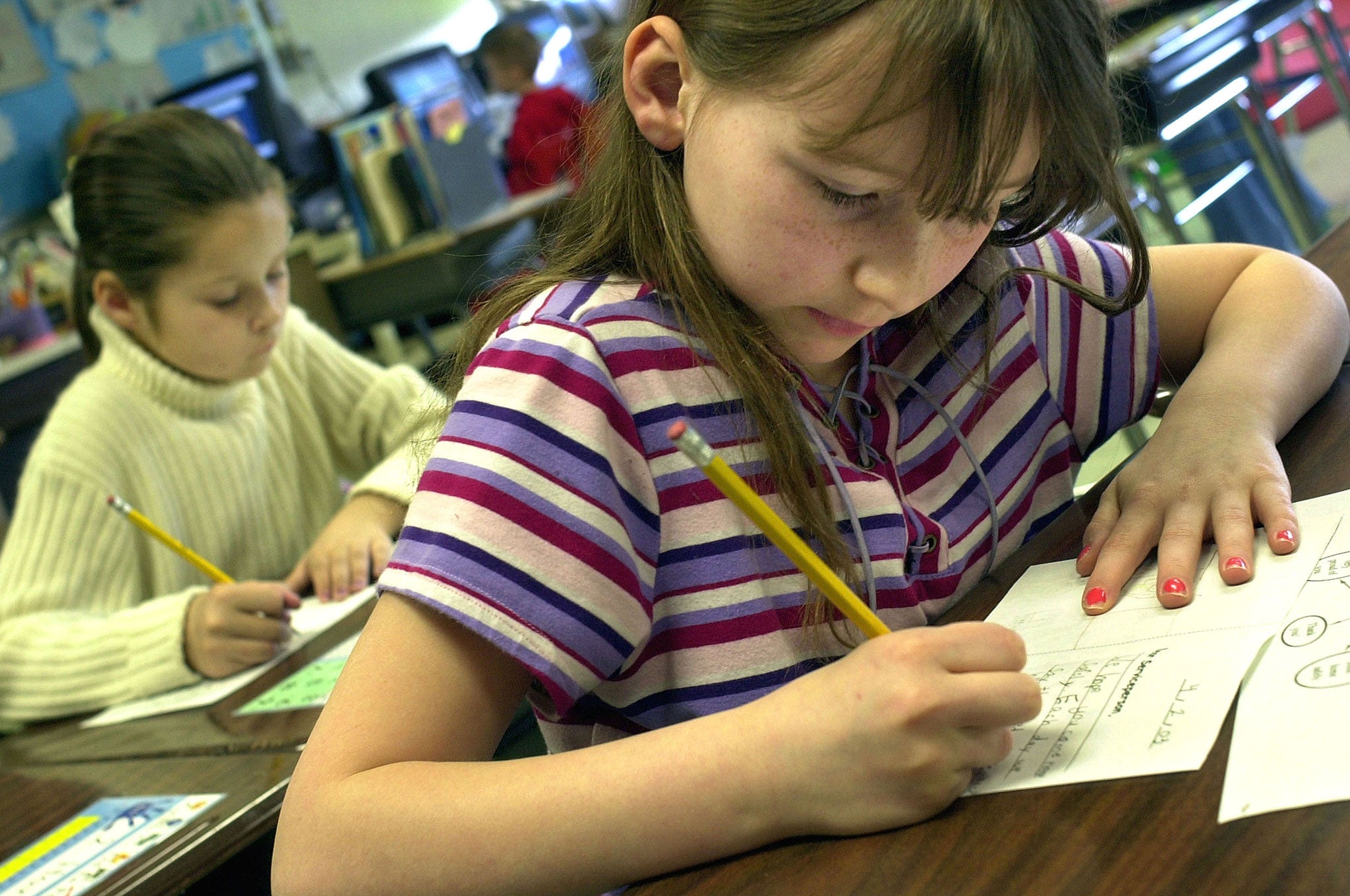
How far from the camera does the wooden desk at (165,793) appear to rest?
33.9 inches

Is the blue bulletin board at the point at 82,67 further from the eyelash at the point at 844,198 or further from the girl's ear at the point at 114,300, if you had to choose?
the eyelash at the point at 844,198

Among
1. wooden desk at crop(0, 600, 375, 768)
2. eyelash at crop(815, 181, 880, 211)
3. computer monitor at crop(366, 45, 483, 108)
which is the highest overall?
computer monitor at crop(366, 45, 483, 108)

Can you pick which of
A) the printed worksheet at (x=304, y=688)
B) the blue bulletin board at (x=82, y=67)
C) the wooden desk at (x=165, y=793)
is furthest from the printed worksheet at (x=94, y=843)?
the blue bulletin board at (x=82, y=67)

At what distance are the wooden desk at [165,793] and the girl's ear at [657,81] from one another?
57cm

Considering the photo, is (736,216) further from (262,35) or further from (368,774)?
(262,35)

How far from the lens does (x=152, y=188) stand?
63.7 inches

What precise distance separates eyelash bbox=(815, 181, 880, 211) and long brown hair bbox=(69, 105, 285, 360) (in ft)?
4.07

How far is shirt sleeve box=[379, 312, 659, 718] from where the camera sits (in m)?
0.61

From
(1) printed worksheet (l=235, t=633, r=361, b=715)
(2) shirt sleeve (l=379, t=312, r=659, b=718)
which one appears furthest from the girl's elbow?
(1) printed worksheet (l=235, t=633, r=361, b=715)

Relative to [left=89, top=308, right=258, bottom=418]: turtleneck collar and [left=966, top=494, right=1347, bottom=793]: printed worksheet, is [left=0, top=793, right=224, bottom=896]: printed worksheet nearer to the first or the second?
[left=966, top=494, right=1347, bottom=793]: printed worksheet

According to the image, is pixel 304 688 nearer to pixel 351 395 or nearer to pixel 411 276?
pixel 351 395

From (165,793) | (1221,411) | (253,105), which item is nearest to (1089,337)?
(1221,411)

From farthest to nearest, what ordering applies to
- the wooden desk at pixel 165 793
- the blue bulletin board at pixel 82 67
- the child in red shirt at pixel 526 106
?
the blue bulletin board at pixel 82 67
the child in red shirt at pixel 526 106
the wooden desk at pixel 165 793

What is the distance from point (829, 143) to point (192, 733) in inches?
33.7
